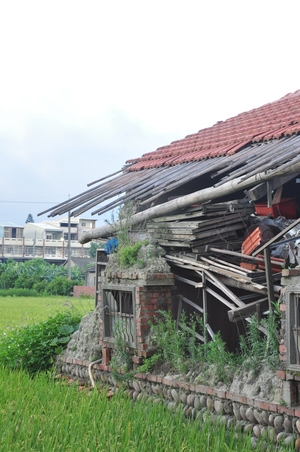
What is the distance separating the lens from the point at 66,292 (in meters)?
39.0

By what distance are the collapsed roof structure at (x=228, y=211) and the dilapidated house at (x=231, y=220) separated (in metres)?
0.01

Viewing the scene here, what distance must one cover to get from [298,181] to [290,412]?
170 inches

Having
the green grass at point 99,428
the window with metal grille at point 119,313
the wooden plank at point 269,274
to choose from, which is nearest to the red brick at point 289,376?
the green grass at point 99,428

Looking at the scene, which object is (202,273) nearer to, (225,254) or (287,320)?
(225,254)

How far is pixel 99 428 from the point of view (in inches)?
263

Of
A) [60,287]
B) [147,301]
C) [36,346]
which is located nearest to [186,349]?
[147,301]

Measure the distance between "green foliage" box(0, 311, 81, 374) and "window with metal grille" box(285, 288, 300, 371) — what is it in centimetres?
557

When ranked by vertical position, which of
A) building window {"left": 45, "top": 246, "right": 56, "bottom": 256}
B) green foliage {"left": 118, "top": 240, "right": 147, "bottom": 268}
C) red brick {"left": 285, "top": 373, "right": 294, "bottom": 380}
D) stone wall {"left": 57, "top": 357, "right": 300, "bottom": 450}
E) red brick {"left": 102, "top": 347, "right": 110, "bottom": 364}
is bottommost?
stone wall {"left": 57, "top": 357, "right": 300, "bottom": 450}

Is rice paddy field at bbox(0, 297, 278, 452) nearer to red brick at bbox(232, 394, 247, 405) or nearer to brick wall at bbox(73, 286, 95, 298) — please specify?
red brick at bbox(232, 394, 247, 405)

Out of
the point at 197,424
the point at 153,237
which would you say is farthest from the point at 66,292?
the point at 197,424

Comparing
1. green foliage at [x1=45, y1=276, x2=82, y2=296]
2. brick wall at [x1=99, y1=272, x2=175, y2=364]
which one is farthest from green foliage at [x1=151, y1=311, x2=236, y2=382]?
green foliage at [x1=45, y1=276, x2=82, y2=296]

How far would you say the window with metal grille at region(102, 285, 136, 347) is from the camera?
898cm

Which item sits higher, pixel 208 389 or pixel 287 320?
pixel 287 320

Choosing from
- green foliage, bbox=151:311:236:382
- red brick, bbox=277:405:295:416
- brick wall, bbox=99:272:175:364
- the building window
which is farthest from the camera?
the building window
